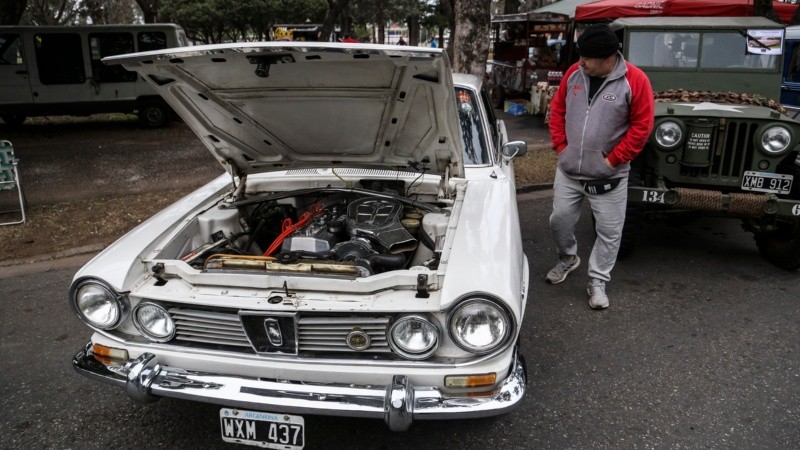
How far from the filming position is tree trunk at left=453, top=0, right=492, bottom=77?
23.7 ft

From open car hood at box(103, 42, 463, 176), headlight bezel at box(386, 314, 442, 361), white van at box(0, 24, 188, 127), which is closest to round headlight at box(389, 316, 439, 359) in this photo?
headlight bezel at box(386, 314, 442, 361)

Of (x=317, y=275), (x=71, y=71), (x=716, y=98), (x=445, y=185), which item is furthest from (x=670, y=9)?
(x=71, y=71)

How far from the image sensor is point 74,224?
19.6 ft

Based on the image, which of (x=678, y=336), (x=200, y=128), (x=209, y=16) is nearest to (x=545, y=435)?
(x=678, y=336)

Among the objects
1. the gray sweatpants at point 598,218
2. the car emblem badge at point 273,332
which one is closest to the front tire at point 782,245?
the gray sweatpants at point 598,218

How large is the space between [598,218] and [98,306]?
301 cm

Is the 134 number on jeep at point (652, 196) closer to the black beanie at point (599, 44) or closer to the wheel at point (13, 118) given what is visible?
the black beanie at point (599, 44)

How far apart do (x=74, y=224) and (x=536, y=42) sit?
12.8m

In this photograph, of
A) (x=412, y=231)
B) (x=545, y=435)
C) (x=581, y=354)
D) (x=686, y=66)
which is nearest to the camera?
(x=545, y=435)

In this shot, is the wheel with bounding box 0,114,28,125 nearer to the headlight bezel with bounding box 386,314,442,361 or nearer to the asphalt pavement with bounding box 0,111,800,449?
the asphalt pavement with bounding box 0,111,800,449

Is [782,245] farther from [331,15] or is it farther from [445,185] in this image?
→ [331,15]

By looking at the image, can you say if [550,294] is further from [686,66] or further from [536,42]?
[536,42]

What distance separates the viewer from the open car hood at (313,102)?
254cm

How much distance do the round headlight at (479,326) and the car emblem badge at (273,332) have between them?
2.23ft
